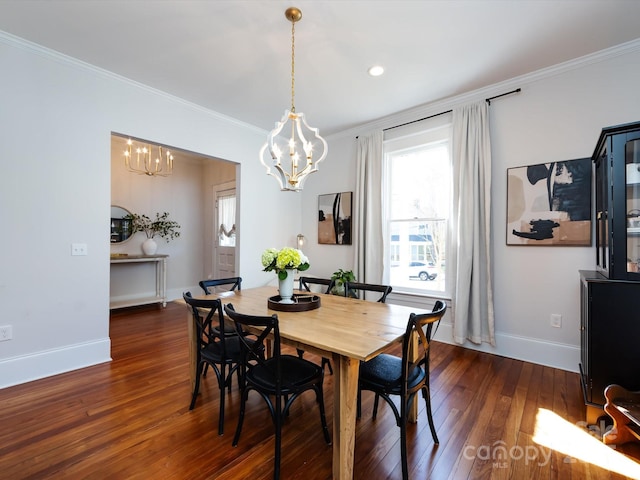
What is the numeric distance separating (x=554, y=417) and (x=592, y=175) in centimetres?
217

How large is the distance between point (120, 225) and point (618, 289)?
6608 mm

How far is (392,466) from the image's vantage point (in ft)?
5.30

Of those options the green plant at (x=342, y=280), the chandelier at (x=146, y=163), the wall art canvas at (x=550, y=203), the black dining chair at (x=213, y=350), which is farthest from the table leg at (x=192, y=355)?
the chandelier at (x=146, y=163)

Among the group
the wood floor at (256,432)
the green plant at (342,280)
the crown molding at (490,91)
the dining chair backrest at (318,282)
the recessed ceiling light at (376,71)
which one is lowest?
the wood floor at (256,432)

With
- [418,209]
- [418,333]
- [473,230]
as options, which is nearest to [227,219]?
[418,209]

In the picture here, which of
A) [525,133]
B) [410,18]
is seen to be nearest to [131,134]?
[410,18]

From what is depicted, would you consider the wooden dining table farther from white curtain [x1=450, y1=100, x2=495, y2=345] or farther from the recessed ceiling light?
the recessed ceiling light

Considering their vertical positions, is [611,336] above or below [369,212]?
below

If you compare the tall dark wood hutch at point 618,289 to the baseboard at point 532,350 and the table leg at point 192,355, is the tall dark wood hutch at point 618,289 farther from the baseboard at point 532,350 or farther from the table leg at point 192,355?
the table leg at point 192,355

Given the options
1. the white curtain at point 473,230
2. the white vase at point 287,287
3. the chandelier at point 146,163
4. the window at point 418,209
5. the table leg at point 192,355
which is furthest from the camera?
the chandelier at point 146,163

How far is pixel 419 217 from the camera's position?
3.95 meters

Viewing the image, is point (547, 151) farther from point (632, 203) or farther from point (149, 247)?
point (149, 247)

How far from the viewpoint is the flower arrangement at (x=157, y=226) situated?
547 cm

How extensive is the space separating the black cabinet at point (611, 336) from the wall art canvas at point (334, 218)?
9.87 ft
